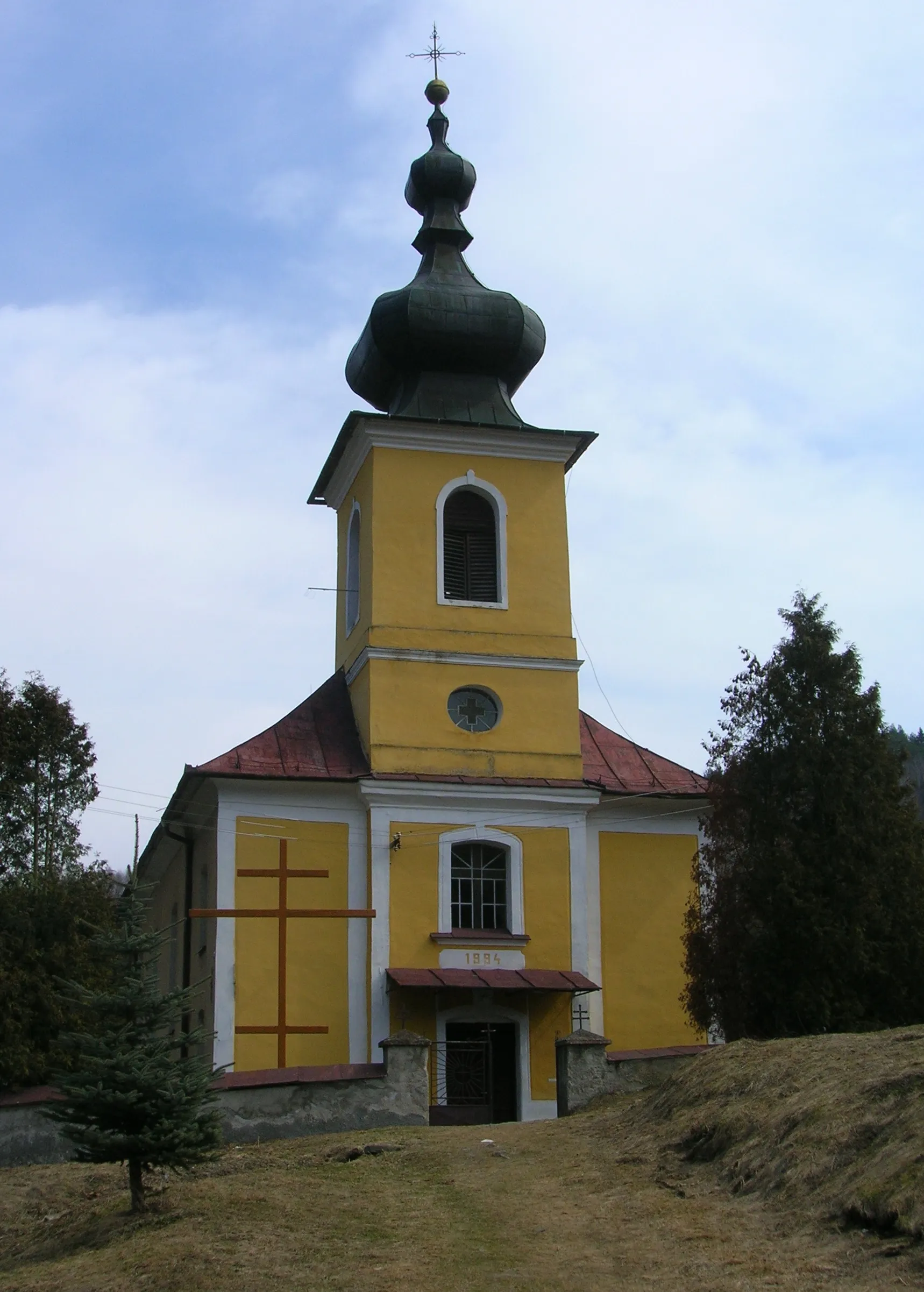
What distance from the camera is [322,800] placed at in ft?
72.7

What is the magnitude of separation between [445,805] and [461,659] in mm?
2392

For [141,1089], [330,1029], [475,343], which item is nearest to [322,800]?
[330,1029]

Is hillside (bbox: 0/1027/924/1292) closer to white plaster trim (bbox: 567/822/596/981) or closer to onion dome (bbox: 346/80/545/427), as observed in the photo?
white plaster trim (bbox: 567/822/596/981)

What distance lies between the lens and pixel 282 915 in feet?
69.8

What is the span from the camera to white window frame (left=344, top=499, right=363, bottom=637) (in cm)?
2517

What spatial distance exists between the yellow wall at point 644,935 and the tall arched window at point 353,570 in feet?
18.9

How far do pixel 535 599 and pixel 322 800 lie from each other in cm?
486

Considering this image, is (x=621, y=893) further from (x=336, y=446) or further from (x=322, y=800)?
(x=336, y=446)

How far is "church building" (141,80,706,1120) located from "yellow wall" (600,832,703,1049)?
33mm

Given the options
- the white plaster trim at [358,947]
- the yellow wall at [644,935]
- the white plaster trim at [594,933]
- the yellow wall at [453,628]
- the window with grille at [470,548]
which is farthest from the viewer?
the window with grille at [470,548]

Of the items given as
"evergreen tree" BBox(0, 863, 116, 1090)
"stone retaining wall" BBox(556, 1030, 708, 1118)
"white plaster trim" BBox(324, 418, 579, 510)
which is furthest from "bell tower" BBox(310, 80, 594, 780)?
"stone retaining wall" BBox(556, 1030, 708, 1118)

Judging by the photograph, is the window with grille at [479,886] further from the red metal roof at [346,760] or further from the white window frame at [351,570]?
the white window frame at [351,570]

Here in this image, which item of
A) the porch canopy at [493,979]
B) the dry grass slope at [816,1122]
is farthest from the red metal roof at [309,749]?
the dry grass slope at [816,1122]

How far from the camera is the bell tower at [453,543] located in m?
23.2
